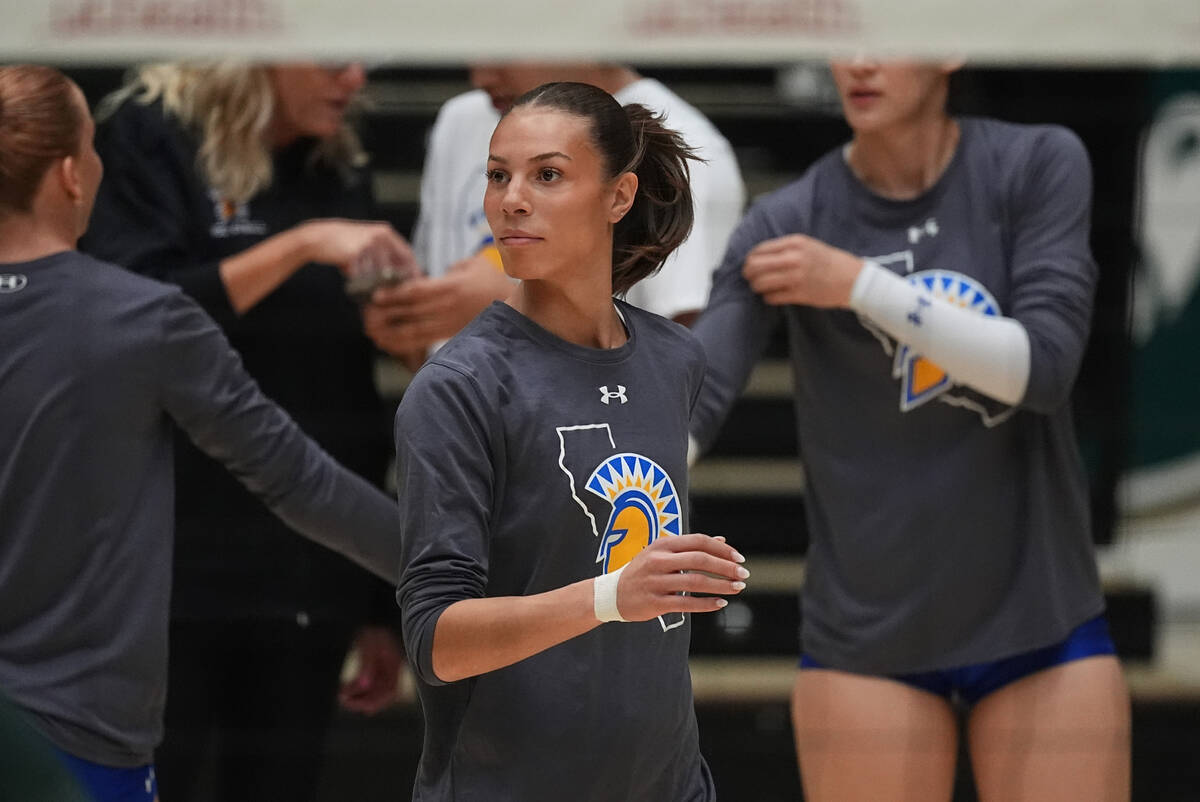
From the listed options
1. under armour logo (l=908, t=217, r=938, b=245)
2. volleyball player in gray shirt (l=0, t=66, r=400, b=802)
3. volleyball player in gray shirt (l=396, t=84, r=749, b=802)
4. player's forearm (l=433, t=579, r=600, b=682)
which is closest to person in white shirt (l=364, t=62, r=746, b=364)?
under armour logo (l=908, t=217, r=938, b=245)

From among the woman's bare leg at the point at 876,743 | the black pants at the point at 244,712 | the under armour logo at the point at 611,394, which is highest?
the under armour logo at the point at 611,394

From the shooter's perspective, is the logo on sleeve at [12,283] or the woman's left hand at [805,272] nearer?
the logo on sleeve at [12,283]

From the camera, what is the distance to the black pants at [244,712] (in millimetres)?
3148

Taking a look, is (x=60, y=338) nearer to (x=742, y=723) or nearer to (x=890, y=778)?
(x=890, y=778)

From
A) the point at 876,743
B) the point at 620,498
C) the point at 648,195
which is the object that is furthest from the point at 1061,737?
the point at 648,195

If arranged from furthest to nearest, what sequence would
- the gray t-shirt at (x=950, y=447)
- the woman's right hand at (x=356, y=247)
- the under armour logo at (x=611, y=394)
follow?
the woman's right hand at (x=356, y=247) → the gray t-shirt at (x=950, y=447) → the under armour logo at (x=611, y=394)

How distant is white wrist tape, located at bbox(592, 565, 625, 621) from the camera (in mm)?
1859

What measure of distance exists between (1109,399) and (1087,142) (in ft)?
2.47

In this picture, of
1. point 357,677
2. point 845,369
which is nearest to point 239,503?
point 357,677

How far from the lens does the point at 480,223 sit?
3.30 meters

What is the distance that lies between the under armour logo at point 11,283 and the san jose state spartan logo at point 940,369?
4.32ft

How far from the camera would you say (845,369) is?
2.89m

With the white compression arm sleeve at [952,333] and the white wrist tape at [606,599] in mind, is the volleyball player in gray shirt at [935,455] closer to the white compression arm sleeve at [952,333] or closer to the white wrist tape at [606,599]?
the white compression arm sleeve at [952,333]

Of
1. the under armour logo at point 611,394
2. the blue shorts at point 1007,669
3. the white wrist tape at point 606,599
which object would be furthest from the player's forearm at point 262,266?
the white wrist tape at point 606,599
